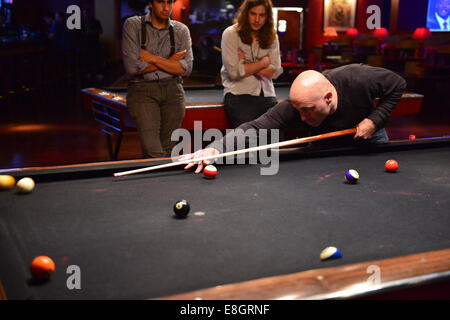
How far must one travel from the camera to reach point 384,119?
2.46 meters

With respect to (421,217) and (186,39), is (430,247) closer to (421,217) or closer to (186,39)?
Answer: (421,217)

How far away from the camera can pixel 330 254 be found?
4.04ft

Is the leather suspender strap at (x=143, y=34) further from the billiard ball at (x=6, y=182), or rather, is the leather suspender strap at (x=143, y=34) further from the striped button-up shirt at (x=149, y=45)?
the billiard ball at (x=6, y=182)

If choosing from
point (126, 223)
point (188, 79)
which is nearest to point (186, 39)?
point (126, 223)

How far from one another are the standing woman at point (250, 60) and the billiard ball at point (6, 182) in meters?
1.65

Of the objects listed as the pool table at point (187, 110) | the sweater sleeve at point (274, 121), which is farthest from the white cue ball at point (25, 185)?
the pool table at point (187, 110)

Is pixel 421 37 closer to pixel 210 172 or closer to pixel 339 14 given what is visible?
pixel 339 14

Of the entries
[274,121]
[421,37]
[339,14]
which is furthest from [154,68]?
[339,14]

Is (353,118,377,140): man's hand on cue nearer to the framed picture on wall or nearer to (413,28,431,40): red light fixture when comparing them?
(413,28,431,40): red light fixture

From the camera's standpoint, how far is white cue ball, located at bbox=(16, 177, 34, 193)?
1.78 metres

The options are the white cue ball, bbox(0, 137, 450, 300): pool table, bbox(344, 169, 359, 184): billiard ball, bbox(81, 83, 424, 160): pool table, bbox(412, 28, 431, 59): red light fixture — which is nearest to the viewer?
bbox(0, 137, 450, 300): pool table

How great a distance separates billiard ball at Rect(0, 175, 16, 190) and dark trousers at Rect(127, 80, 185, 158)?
1185 mm

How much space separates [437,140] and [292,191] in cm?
120

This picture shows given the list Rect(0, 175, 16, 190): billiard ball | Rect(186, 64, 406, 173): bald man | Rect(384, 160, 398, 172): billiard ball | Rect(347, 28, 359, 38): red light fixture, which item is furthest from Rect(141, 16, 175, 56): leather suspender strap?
Rect(347, 28, 359, 38): red light fixture
